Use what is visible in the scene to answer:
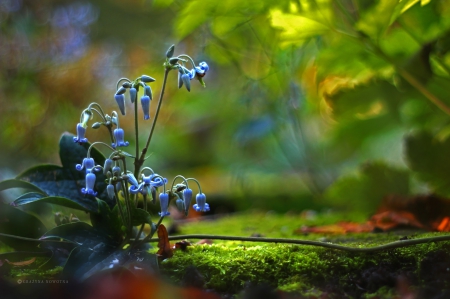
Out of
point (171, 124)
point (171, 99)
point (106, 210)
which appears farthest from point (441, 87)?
point (171, 124)

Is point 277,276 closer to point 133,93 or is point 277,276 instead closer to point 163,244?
point 163,244

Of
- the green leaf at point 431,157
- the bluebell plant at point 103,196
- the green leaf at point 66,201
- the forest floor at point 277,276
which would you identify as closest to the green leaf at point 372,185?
the green leaf at point 431,157

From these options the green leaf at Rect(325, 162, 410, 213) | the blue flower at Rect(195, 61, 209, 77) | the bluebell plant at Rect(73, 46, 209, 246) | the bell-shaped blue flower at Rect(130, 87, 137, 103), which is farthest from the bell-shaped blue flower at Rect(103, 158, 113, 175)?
the green leaf at Rect(325, 162, 410, 213)

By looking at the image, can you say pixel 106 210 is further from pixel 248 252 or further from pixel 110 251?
pixel 248 252

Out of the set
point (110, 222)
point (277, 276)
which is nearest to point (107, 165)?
point (110, 222)

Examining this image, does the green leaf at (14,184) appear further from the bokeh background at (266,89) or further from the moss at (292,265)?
the bokeh background at (266,89)
